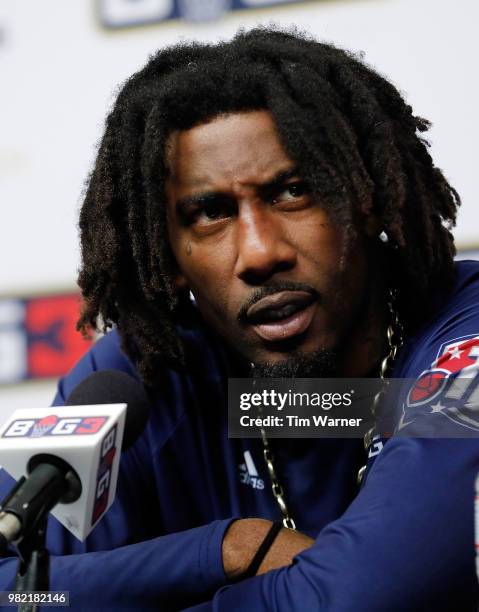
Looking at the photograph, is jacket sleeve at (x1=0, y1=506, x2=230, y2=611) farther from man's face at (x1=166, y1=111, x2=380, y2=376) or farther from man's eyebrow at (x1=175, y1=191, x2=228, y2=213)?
man's eyebrow at (x1=175, y1=191, x2=228, y2=213)

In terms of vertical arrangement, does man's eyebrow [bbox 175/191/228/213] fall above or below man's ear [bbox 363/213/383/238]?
above

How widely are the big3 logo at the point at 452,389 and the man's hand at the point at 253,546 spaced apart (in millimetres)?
220

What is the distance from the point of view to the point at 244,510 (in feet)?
4.82

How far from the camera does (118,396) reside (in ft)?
3.85

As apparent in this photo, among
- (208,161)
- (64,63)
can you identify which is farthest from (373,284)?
(64,63)

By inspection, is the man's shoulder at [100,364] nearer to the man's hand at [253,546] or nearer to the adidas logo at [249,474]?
the adidas logo at [249,474]

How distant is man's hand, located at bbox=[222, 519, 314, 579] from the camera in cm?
109

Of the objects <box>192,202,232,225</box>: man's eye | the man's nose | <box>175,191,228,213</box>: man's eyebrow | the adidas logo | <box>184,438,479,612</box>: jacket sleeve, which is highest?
<box>175,191,228,213</box>: man's eyebrow

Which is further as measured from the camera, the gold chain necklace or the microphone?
the gold chain necklace

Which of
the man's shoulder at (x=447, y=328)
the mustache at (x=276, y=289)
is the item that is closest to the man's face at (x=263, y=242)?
the mustache at (x=276, y=289)

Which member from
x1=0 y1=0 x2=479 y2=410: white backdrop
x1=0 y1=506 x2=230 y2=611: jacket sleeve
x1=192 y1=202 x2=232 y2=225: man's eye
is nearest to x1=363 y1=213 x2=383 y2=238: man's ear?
x1=192 y1=202 x2=232 y2=225: man's eye

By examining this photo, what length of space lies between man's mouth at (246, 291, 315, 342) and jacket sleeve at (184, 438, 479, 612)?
1.07 ft

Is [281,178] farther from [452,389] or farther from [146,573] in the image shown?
[146,573]

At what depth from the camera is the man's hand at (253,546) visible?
109 cm
